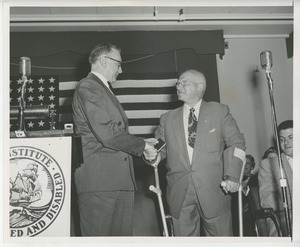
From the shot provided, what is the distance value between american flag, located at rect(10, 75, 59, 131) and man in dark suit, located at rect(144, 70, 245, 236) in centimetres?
232

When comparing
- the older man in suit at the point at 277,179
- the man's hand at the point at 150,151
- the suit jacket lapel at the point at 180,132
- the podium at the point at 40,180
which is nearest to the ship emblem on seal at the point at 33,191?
the podium at the point at 40,180

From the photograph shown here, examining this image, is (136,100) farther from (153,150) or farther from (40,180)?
(40,180)

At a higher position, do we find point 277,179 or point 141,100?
point 141,100

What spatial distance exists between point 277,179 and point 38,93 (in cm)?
289

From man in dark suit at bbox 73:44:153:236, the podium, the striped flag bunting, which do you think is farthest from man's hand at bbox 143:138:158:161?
the striped flag bunting

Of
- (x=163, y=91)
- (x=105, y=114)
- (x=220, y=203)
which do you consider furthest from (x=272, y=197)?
(x=163, y=91)

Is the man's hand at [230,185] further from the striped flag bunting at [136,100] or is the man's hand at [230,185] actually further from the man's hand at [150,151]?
the striped flag bunting at [136,100]

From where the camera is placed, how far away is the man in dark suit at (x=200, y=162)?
2.89 meters

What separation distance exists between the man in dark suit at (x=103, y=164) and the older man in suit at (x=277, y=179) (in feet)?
3.23

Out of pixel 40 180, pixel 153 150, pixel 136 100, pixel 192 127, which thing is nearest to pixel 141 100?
pixel 136 100

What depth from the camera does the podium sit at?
88.4 inches

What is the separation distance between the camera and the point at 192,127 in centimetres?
304

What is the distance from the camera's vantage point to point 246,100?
18.2 feet

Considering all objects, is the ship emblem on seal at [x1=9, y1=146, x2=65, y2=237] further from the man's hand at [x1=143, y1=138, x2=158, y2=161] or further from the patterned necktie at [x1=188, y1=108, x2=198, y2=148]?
the patterned necktie at [x1=188, y1=108, x2=198, y2=148]
